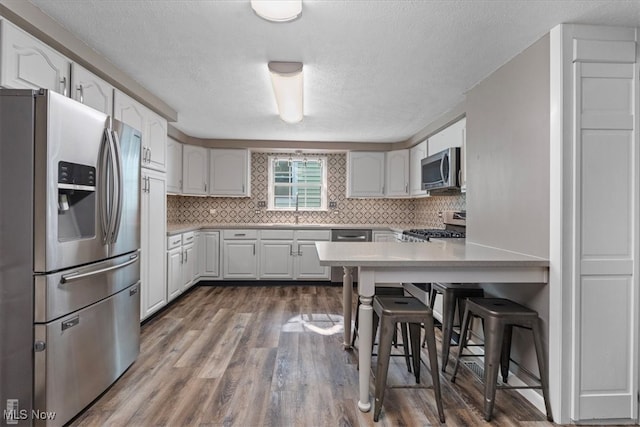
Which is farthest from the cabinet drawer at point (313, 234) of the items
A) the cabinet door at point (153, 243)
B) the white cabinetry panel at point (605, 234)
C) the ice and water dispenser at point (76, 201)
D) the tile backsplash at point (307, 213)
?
the white cabinetry panel at point (605, 234)

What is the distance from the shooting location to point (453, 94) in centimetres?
314

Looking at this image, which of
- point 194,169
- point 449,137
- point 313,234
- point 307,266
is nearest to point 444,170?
point 449,137

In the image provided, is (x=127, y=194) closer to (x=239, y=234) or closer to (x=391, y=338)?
(x=391, y=338)

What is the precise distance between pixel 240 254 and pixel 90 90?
120 inches

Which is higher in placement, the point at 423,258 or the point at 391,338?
the point at 423,258

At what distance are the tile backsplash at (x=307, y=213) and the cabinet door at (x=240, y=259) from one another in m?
0.68

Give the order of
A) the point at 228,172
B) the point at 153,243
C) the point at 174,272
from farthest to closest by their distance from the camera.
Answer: the point at 228,172
the point at 174,272
the point at 153,243

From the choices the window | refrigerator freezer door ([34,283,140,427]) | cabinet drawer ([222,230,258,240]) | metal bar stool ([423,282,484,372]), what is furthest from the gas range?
refrigerator freezer door ([34,283,140,427])

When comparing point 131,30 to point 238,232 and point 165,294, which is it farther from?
point 238,232

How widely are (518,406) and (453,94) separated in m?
2.47

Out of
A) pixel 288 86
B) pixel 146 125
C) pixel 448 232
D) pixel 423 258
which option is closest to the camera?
pixel 423 258

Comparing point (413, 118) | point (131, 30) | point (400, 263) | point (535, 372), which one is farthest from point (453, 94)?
point (131, 30)

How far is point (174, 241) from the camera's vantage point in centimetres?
391

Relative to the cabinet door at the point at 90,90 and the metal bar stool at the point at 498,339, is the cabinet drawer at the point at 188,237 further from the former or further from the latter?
the metal bar stool at the point at 498,339
